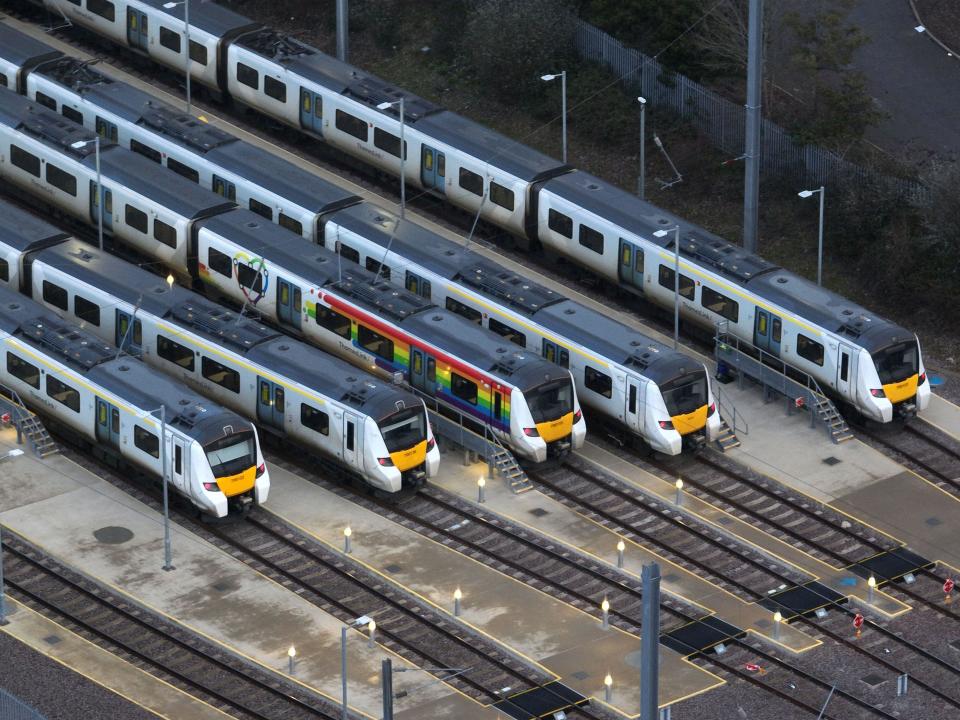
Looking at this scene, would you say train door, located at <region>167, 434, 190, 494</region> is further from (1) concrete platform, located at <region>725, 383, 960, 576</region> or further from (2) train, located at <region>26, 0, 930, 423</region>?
(2) train, located at <region>26, 0, 930, 423</region>

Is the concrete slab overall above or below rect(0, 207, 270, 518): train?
below

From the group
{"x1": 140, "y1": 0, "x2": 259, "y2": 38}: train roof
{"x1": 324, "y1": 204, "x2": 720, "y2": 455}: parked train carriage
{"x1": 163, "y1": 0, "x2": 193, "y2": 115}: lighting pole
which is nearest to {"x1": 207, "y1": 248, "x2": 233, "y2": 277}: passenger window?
{"x1": 324, "y1": 204, "x2": 720, "y2": 455}: parked train carriage

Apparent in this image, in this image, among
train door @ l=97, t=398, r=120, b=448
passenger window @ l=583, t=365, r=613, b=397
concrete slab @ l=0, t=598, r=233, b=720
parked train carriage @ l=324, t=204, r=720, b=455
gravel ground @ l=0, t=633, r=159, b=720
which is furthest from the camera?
passenger window @ l=583, t=365, r=613, b=397

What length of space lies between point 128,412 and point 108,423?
122cm

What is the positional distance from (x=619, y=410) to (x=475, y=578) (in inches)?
345

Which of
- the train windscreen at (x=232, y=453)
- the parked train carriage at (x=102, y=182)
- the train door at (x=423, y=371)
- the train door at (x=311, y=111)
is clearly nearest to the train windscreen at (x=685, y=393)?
the train door at (x=423, y=371)

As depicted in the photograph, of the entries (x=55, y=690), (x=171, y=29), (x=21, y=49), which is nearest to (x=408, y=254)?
(x=171, y=29)

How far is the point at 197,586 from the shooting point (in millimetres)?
71875

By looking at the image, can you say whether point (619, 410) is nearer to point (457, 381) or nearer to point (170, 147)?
point (457, 381)

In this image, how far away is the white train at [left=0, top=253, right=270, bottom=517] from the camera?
241ft

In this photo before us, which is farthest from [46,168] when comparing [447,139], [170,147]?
[447,139]

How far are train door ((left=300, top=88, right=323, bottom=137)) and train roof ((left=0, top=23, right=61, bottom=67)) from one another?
32.6ft

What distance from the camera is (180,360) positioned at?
7962cm

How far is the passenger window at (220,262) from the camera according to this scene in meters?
84.7
